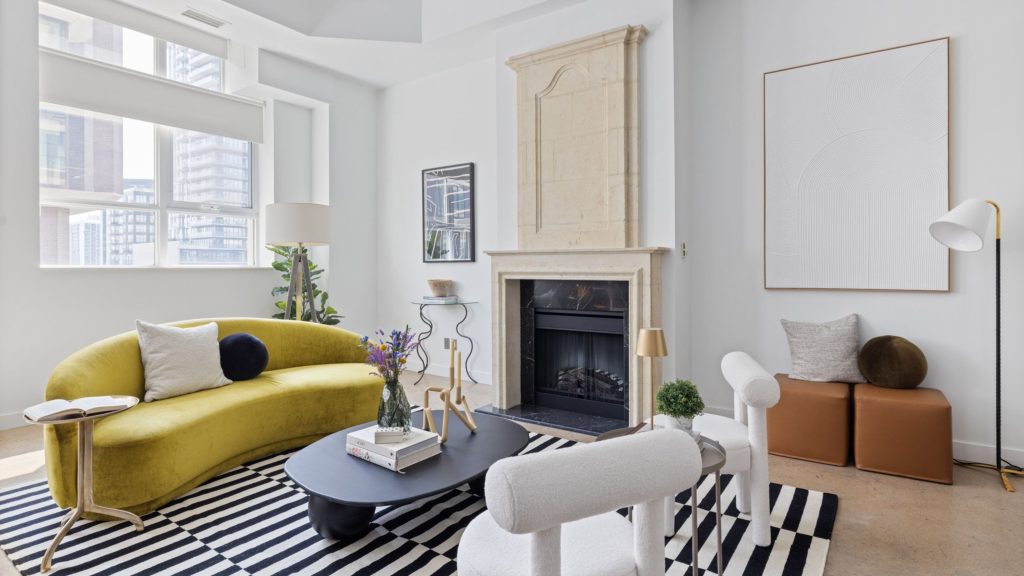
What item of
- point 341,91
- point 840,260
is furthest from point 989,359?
point 341,91

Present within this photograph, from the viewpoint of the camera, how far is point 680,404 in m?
1.89

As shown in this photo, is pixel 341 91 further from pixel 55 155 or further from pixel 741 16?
pixel 741 16

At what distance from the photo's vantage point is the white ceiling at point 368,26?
4.14m

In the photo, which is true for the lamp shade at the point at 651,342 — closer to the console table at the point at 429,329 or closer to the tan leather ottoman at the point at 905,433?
the tan leather ottoman at the point at 905,433

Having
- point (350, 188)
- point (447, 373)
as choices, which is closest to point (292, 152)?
point (350, 188)

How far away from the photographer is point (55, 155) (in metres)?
3.95

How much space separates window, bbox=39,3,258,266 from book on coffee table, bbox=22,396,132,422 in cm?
252

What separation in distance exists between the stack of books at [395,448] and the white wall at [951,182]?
7.73 ft

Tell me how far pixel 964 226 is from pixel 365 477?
306 centimetres

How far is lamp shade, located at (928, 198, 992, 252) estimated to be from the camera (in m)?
2.58

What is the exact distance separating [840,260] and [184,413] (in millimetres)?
3894

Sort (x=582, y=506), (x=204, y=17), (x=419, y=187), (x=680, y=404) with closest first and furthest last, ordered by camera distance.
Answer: (x=582, y=506)
(x=680, y=404)
(x=204, y=17)
(x=419, y=187)

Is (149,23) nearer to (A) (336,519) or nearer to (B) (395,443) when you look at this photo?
(B) (395,443)

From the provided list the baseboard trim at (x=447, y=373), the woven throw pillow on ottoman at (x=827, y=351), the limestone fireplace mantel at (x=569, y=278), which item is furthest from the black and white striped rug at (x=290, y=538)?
the baseboard trim at (x=447, y=373)
